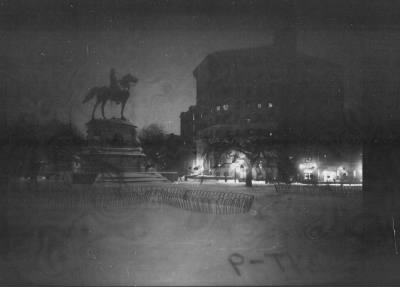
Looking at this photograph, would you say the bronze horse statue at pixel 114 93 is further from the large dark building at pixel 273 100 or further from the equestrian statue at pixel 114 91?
the large dark building at pixel 273 100

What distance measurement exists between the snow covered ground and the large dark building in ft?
1.03

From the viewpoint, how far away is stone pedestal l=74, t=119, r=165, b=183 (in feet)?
5.26

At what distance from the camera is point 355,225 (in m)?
1.69

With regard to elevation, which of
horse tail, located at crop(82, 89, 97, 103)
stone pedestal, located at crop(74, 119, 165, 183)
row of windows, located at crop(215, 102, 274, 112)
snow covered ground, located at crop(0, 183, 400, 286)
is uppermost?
horse tail, located at crop(82, 89, 97, 103)

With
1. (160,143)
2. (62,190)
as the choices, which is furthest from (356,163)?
(62,190)

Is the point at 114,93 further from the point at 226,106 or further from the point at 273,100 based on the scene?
the point at 273,100

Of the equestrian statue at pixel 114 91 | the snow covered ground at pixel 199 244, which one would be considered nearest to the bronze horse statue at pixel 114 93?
the equestrian statue at pixel 114 91

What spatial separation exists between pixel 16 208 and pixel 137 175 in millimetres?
701

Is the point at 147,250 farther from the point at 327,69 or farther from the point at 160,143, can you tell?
the point at 327,69

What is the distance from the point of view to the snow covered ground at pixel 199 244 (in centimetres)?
149

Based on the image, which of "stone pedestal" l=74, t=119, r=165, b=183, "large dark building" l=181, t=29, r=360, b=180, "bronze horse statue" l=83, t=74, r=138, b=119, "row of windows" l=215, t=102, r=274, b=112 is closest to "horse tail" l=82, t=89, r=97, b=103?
"bronze horse statue" l=83, t=74, r=138, b=119

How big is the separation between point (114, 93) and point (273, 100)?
34.7 inches

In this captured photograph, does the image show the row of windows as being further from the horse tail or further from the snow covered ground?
the horse tail

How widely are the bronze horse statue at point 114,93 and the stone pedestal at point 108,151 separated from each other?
74 millimetres
